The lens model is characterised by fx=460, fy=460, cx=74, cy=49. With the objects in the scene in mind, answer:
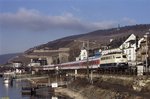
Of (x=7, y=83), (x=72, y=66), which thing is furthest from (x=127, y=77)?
(x=7, y=83)

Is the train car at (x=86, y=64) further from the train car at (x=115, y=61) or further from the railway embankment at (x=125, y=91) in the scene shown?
the railway embankment at (x=125, y=91)

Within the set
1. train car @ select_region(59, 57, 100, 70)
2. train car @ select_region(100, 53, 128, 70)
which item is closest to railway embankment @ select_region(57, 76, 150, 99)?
train car @ select_region(100, 53, 128, 70)

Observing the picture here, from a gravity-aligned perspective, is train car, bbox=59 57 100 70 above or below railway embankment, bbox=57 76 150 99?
above

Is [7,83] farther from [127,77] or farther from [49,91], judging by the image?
[127,77]

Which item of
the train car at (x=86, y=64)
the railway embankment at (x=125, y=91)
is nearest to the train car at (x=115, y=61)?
the train car at (x=86, y=64)

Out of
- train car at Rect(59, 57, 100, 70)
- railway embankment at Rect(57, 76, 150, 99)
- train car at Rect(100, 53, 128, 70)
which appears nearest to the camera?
railway embankment at Rect(57, 76, 150, 99)

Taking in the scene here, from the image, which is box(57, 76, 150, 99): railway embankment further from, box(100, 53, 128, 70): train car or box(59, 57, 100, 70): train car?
box(59, 57, 100, 70): train car

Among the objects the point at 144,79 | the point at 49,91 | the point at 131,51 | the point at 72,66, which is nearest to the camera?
the point at 144,79

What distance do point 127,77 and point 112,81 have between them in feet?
24.1

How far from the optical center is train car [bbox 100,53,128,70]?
6593 centimetres

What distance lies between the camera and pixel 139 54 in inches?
3068

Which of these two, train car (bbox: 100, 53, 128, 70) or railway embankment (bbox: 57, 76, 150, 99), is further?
train car (bbox: 100, 53, 128, 70)

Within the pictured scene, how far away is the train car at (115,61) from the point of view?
6593cm

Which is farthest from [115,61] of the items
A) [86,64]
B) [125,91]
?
[125,91]
